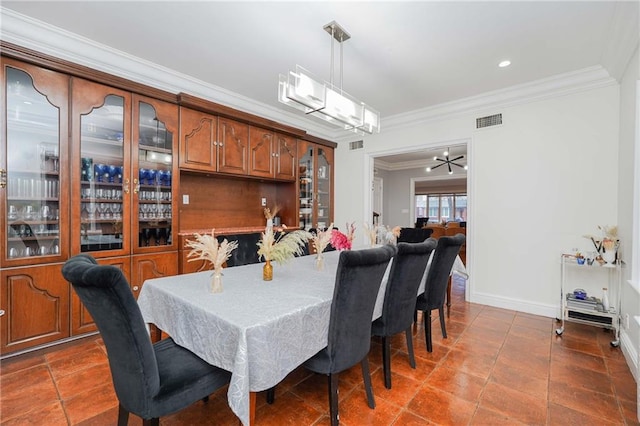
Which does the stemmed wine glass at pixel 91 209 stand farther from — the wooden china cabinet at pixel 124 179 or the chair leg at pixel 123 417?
the chair leg at pixel 123 417

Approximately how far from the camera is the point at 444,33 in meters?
2.46

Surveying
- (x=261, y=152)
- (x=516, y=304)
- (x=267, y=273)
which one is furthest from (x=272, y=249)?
(x=516, y=304)

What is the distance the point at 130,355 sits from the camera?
3.73 ft

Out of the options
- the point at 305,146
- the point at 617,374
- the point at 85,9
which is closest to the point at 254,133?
the point at 305,146

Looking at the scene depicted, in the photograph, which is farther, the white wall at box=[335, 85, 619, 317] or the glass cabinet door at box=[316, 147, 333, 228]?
the glass cabinet door at box=[316, 147, 333, 228]

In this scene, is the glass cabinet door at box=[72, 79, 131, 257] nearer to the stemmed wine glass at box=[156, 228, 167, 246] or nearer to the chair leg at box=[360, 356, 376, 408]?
the stemmed wine glass at box=[156, 228, 167, 246]

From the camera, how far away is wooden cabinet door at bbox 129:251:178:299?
2967mm

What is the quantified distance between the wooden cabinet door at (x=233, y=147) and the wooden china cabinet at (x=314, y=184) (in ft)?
3.44

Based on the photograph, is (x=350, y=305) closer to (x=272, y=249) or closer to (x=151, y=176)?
(x=272, y=249)

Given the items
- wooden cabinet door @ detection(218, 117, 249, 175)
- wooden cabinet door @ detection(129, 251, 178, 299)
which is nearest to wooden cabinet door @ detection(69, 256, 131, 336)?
wooden cabinet door @ detection(129, 251, 178, 299)

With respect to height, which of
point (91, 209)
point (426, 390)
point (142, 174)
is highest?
point (142, 174)

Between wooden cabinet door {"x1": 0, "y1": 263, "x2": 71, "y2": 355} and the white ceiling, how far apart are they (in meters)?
2.10

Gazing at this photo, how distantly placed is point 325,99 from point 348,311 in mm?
1606

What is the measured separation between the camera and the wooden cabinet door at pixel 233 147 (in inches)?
145
